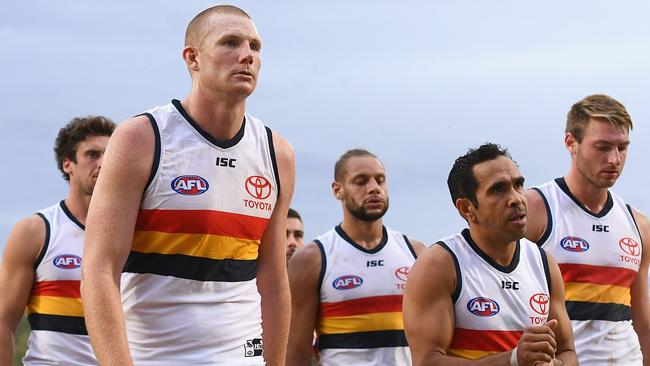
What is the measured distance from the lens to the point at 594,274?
9070mm

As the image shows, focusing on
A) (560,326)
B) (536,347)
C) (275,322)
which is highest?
(560,326)

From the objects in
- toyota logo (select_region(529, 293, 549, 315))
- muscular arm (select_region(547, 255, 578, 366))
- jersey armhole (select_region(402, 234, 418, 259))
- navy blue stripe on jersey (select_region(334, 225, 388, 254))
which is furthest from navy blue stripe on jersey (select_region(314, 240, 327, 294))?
toyota logo (select_region(529, 293, 549, 315))

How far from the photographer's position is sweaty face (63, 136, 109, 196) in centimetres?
903

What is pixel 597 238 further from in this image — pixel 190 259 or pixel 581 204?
pixel 190 259

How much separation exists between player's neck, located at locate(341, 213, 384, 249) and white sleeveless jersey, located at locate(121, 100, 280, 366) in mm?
5055

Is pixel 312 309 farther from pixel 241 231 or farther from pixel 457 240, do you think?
pixel 241 231

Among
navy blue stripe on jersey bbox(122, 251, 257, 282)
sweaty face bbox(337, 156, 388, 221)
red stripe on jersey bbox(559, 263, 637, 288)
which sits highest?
sweaty face bbox(337, 156, 388, 221)

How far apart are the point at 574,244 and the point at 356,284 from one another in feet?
6.94

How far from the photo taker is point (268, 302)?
6020 millimetres

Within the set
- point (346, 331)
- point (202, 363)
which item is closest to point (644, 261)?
point (346, 331)

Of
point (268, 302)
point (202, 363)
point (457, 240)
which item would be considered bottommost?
point (202, 363)

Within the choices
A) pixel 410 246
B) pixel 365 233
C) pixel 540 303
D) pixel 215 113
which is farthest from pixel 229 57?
pixel 410 246

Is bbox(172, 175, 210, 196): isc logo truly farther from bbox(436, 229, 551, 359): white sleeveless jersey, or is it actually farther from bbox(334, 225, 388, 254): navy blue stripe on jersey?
bbox(334, 225, 388, 254): navy blue stripe on jersey

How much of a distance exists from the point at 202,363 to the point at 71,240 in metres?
3.60
